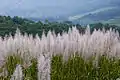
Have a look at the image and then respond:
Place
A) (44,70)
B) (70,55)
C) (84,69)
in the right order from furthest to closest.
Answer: (70,55) → (84,69) → (44,70)

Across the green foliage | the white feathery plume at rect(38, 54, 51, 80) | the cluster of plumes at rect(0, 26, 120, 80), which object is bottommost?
the green foliage

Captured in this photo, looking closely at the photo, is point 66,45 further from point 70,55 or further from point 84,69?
point 84,69

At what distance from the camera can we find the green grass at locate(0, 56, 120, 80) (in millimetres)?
6672

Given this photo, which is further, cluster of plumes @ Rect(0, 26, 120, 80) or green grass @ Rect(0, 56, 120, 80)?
cluster of plumes @ Rect(0, 26, 120, 80)

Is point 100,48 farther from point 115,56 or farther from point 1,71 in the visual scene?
point 1,71

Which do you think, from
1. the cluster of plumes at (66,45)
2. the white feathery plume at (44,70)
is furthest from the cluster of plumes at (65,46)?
the white feathery plume at (44,70)

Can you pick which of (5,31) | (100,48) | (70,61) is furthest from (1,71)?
(5,31)

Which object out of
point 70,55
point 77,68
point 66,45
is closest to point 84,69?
point 77,68

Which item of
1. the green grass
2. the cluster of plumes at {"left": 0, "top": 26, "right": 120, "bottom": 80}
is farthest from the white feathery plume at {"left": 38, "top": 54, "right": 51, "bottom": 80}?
the cluster of plumes at {"left": 0, "top": 26, "right": 120, "bottom": 80}

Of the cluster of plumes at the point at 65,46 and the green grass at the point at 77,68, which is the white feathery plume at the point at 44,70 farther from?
the cluster of plumes at the point at 65,46

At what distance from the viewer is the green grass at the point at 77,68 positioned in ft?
21.9

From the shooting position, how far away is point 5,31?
1705cm

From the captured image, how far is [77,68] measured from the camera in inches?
273

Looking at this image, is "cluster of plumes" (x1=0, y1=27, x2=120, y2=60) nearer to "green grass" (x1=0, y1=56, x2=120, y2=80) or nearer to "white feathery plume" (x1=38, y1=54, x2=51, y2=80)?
"green grass" (x1=0, y1=56, x2=120, y2=80)
